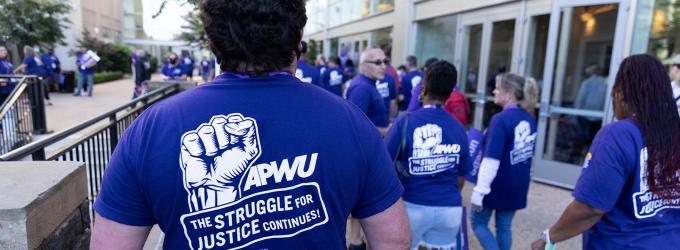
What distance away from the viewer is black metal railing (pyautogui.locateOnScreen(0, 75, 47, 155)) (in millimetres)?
6516

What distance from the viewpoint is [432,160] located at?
2660 mm

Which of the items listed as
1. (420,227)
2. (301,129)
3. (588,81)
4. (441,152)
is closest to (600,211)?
(441,152)

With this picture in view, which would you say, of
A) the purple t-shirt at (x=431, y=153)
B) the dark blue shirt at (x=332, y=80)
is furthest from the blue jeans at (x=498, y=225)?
the dark blue shirt at (x=332, y=80)

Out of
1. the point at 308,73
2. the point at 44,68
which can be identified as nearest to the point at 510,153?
the point at 308,73

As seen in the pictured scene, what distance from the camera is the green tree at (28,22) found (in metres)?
14.9

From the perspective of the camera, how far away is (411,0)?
34.2 ft

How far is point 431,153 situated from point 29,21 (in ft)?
58.2

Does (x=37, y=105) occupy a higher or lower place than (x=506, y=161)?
lower

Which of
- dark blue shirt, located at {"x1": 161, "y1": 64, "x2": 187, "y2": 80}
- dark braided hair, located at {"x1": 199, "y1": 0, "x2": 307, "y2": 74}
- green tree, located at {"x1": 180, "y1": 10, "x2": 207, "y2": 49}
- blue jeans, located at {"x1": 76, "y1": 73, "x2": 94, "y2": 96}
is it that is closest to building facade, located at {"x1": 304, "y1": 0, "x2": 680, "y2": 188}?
green tree, located at {"x1": 180, "y1": 10, "x2": 207, "y2": 49}

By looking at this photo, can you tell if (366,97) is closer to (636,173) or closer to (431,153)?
(431,153)

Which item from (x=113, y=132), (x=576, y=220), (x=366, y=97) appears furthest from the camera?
(x=366, y=97)

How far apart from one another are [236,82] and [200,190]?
0.30m

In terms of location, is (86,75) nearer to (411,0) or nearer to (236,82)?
(411,0)

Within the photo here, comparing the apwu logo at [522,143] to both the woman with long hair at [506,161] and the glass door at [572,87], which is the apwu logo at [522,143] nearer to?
the woman with long hair at [506,161]
